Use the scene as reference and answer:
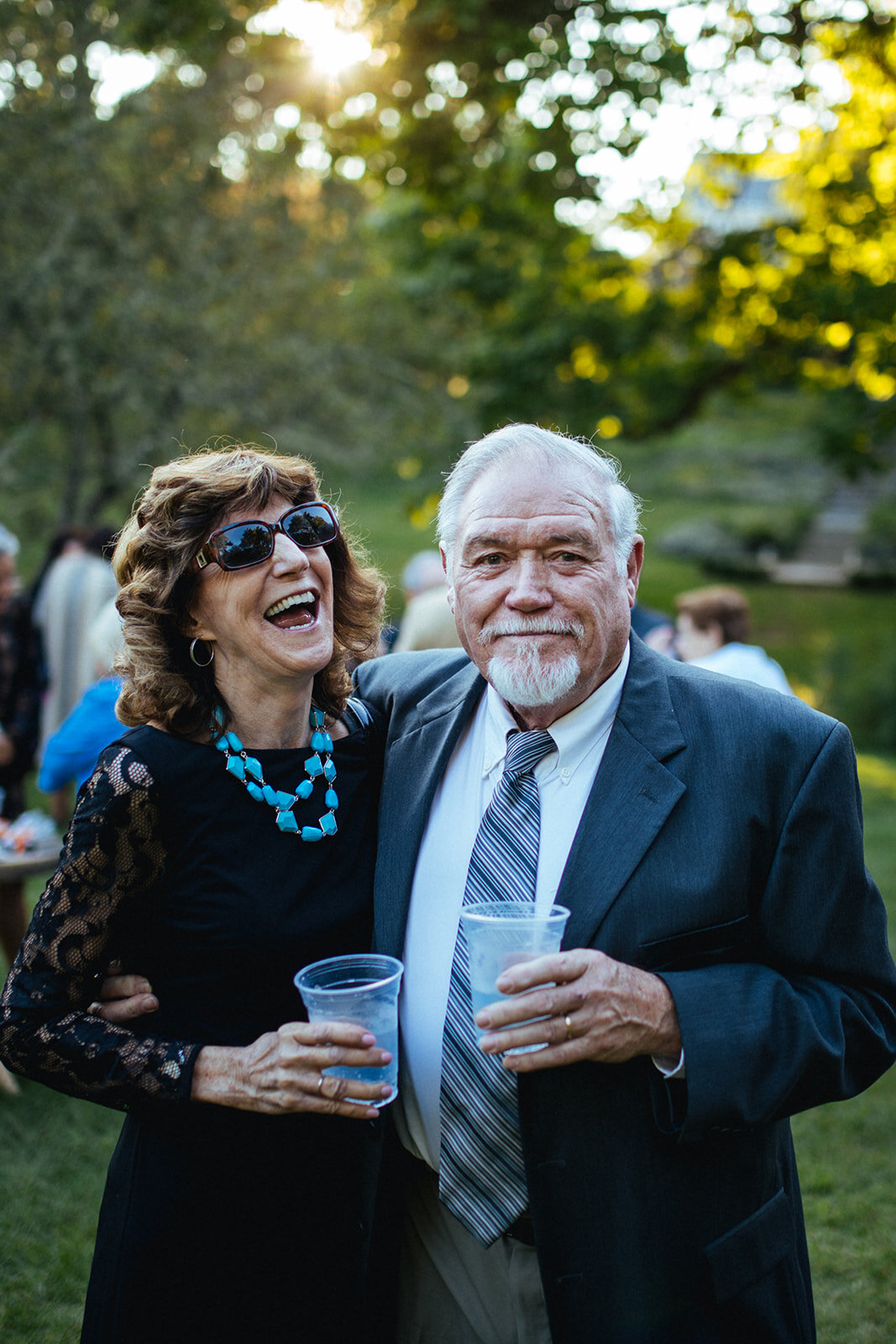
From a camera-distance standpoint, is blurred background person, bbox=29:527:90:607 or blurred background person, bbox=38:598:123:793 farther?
blurred background person, bbox=29:527:90:607

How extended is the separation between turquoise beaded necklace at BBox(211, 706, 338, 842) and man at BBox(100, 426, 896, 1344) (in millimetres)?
143

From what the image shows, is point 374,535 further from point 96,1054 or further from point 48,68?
point 96,1054

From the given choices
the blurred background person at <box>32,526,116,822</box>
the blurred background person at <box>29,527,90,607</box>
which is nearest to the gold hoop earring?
the blurred background person at <box>32,526,116,822</box>

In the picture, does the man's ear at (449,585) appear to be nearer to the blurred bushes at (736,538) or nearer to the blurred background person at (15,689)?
the blurred background person at (15,689)

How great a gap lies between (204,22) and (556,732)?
7.94 m

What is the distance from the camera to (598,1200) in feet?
6.20

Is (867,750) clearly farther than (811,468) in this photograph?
No

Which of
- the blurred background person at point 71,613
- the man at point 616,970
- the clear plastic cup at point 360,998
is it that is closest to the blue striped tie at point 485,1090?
the man at point 616,970

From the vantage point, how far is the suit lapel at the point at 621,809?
6.34 feet

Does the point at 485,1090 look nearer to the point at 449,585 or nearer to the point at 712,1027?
the point at 712,1027

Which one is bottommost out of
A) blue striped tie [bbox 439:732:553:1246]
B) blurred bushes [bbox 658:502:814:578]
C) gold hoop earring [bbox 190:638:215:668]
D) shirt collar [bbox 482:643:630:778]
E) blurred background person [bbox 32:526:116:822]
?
blue striped tie [bbox 439:732:553:1246]

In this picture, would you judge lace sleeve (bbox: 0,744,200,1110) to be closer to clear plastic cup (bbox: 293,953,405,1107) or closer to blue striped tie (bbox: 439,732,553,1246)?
clear plastic cup (bbox: 293,953,405,1107)

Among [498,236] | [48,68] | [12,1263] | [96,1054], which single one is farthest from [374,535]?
[96,1054]

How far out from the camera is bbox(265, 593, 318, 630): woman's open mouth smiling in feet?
7.35
